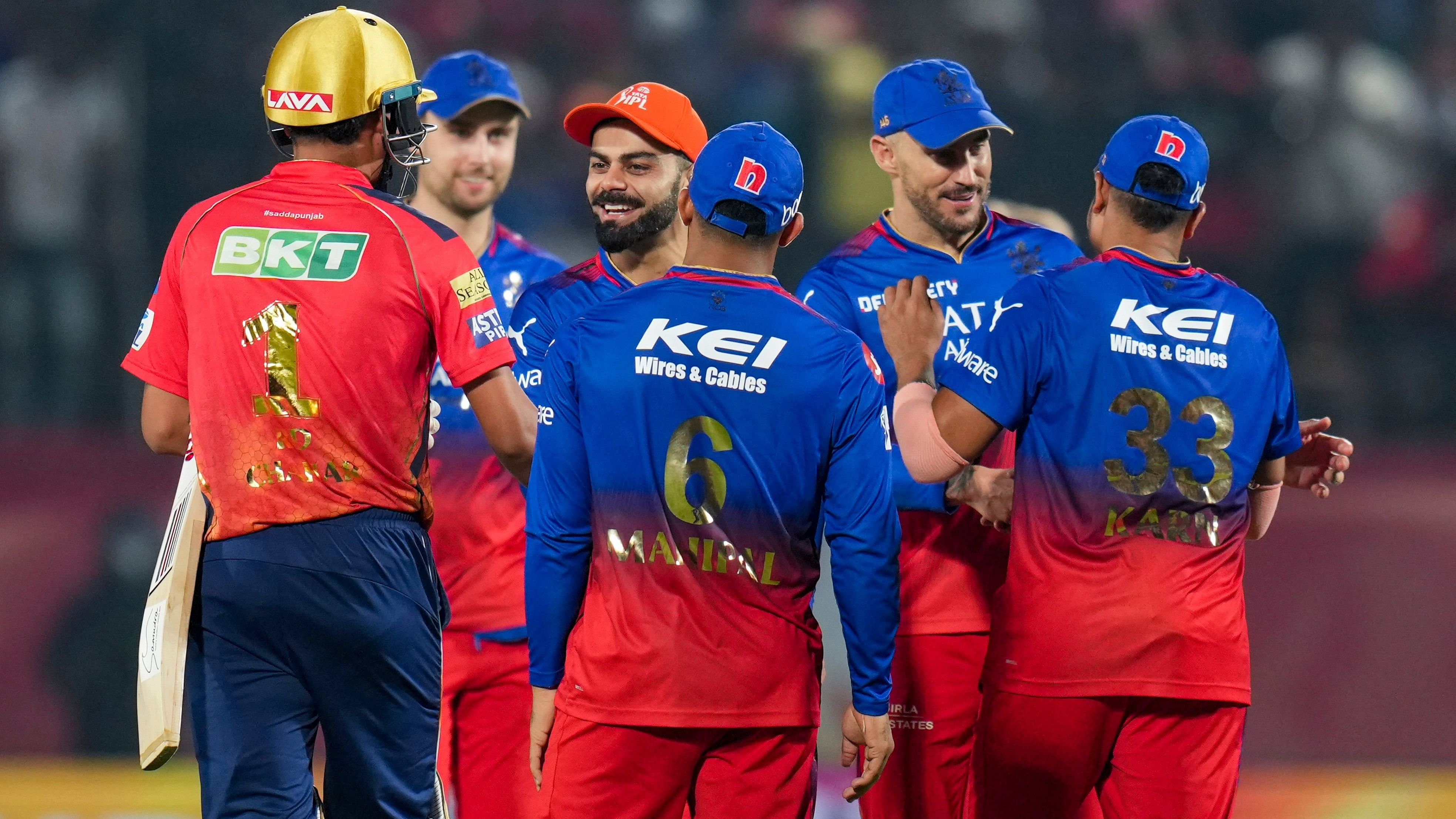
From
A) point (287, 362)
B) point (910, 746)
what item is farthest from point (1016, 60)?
point (287, 362)

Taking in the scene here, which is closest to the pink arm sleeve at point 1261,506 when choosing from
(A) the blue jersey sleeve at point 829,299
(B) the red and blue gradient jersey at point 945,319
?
(B) the red and blue gradient jersey at point 945,319

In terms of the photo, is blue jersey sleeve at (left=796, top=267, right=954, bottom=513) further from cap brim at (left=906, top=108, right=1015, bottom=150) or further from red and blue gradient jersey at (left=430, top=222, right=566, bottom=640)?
red and blue gradient jersey at (left=430, top=222, right=566, bottom=640)

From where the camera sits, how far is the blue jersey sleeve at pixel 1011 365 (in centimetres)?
383

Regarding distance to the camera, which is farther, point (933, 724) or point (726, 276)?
point (933, 724)

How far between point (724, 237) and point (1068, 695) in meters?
1.44

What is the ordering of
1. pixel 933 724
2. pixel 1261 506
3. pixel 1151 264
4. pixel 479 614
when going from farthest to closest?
pixel 479 614, pixel 933 724, pixel 1261 506, pixel 1151 264

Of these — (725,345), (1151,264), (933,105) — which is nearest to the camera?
(725,345)

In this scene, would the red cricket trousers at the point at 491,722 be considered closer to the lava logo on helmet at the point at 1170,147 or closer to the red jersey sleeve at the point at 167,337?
the red jersey sleeve at the point at 167,337

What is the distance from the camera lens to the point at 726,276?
11.5ft

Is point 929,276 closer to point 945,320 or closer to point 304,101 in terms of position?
point 945,320

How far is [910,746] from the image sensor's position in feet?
14.6

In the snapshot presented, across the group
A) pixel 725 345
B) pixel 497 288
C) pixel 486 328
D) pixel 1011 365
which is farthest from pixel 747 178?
pixel 497 288

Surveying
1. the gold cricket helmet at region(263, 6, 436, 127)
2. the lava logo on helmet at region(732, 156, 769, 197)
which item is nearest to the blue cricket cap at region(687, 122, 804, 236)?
the lava logo on helmet at region(732, 156, 769, 197)

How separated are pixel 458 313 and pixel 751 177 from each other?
74cm
